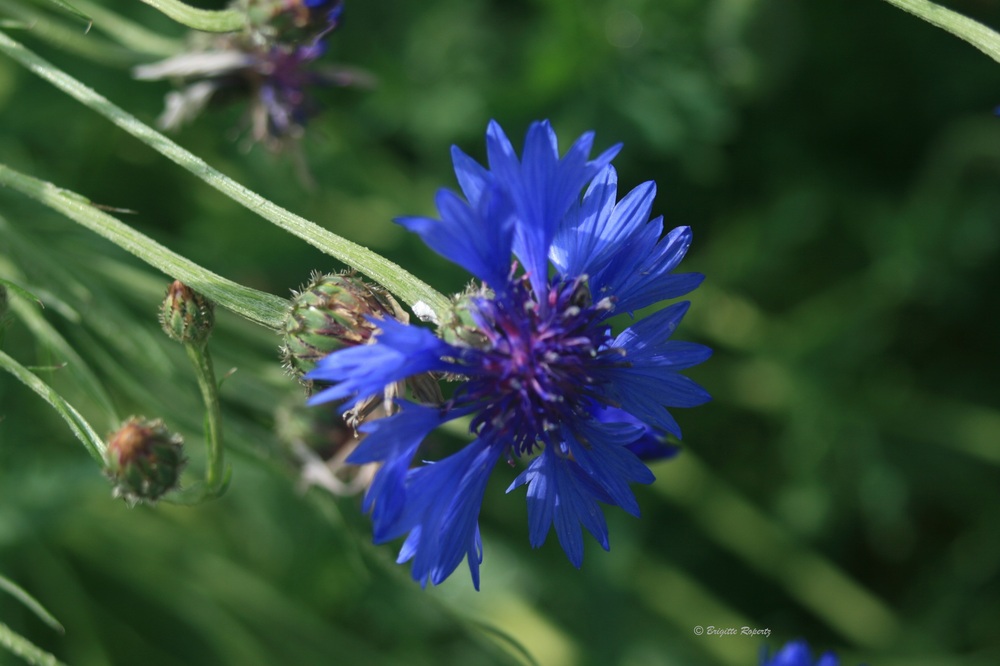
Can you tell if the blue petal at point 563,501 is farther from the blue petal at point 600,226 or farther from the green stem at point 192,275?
the green stem at point 192,275

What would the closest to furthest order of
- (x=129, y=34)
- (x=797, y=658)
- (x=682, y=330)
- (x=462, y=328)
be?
1. (x=462, y=328)
2. (x=797, y=658)
3. (x=129, y=34)
4. (x=682, y=330)

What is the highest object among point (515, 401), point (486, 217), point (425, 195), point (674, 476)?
point (425, 195)

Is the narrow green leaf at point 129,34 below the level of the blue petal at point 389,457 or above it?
above

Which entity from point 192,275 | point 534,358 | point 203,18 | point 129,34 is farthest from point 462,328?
point 129,34

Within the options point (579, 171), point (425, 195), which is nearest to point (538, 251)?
point (579, 171)

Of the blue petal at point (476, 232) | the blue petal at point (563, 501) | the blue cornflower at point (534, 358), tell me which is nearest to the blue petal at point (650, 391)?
the blue cornflower at point (534, 358)

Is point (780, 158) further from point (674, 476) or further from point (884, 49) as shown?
point (674, 476)

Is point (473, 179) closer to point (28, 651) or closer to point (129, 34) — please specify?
point (28, 651)
